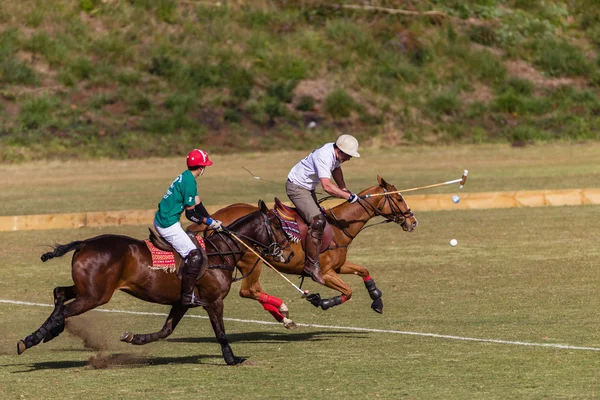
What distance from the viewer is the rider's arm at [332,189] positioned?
1322 cm

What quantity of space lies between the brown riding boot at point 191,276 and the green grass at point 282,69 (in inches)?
1106

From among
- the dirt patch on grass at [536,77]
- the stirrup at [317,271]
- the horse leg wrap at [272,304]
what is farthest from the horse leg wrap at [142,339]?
the dirt patch on grass at [536,77]

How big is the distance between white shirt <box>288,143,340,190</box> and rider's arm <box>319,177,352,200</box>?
0.08 m

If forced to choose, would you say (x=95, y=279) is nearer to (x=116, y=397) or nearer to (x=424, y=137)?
(x=116, y=397)

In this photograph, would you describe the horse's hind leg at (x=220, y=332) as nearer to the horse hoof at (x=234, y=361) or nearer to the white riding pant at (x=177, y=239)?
the horse hoof at (x=234, y=361)

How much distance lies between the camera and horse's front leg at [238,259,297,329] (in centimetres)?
1288

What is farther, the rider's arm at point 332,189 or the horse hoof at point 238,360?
the rider's arm at point 332,189

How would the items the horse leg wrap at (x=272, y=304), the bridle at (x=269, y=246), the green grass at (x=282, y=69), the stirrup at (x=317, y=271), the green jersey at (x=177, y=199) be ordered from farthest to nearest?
the green grass at (x=282, y=69) → the stirrup at (x=317, y=271) → the horse leg wrap at (x=272, y=304) → the bridle at (x=269, y=246) → the green jersey at (x=177, y=199)

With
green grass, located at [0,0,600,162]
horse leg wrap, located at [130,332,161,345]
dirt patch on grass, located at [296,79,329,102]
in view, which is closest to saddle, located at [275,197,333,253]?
horse leg wrap, located at [130,332,161,345]

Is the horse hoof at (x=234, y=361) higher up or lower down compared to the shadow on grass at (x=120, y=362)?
higher up

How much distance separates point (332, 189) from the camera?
1333 centimetres

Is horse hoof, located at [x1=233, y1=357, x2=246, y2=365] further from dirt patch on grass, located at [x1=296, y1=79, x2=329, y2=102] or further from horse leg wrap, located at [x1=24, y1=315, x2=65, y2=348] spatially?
dirt patch on grass, located at [x1=296, y1=79, x2=329, y2=102]

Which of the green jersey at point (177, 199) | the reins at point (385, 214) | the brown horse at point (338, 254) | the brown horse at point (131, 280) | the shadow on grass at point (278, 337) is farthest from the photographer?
the reins at point (385, 214)

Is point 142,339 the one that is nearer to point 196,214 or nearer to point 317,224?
point 196,214
